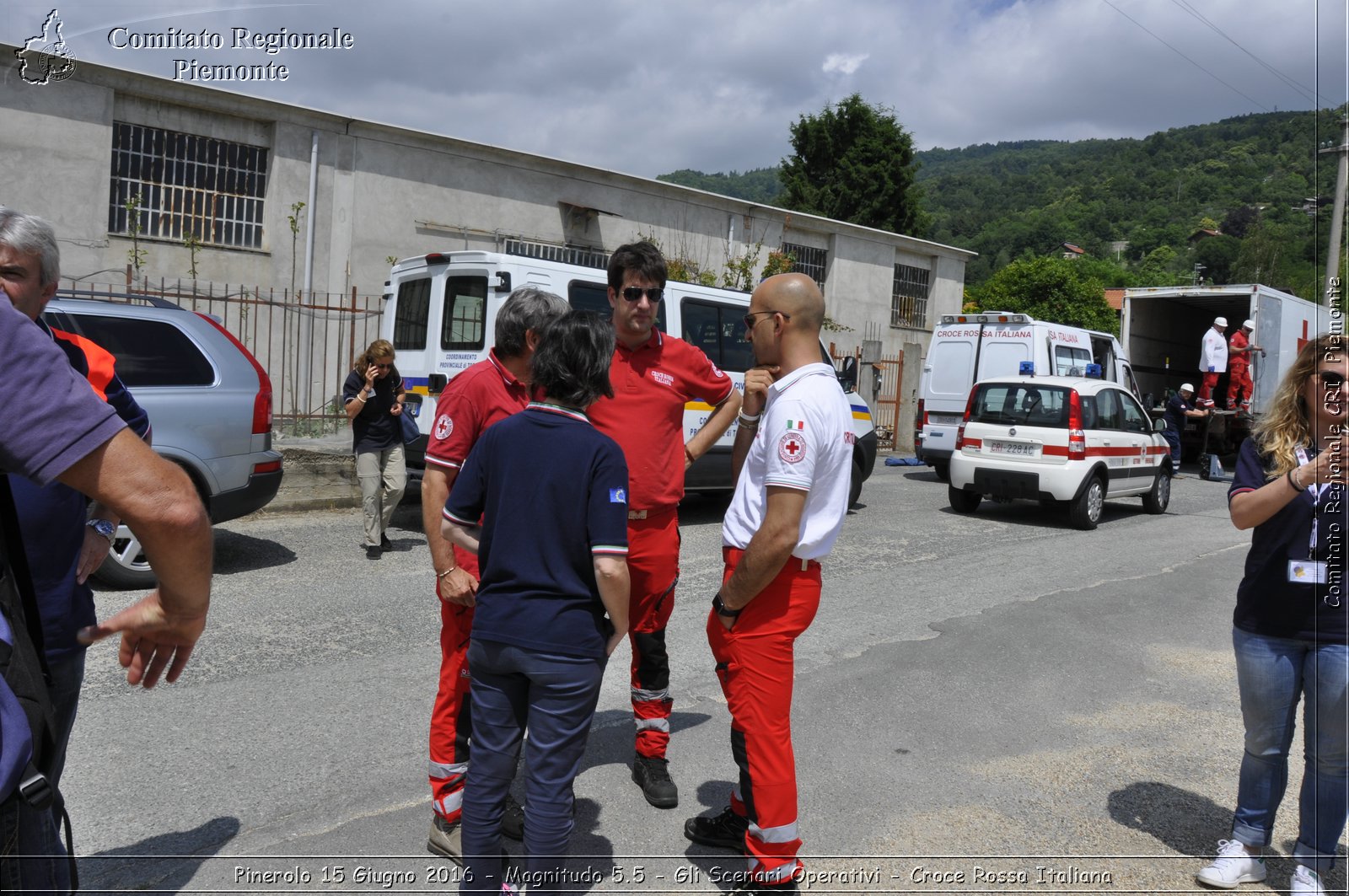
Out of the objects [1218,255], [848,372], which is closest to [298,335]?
[848,372]

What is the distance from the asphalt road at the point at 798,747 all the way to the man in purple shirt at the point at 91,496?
1653 mm

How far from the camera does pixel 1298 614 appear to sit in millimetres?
3324

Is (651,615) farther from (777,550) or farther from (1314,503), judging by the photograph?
(1314,503)

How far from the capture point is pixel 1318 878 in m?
3.35

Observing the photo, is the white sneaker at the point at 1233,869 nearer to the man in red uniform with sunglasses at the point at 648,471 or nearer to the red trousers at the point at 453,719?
the man in red uniform with sunglasses at the point at 648,471

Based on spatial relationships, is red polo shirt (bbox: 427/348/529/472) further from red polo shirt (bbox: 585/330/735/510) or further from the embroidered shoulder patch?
the embroidered shoulder patch

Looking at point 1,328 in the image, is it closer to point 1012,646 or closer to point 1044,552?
point 1012,646

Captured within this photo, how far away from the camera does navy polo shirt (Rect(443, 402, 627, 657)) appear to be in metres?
2.79

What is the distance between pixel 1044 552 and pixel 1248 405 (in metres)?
11.6

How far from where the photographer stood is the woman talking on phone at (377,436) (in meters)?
8.34

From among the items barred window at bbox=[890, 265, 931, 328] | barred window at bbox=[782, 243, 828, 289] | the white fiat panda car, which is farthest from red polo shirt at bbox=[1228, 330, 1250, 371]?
barred window at bbox=[890, 265, 931, 328]

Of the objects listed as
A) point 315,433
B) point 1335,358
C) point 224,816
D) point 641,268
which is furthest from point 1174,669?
point 315,433

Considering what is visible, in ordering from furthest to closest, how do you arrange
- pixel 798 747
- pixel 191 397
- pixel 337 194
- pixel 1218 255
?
pixel 1218 255, pixel 337 194, pixel 191 397, pixel 798 747

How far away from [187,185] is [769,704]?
15.6 m
